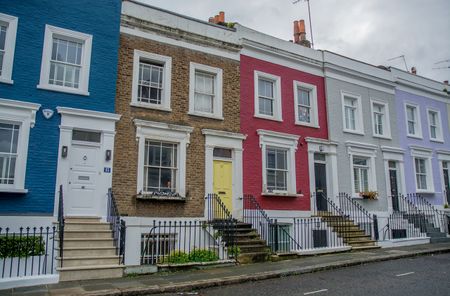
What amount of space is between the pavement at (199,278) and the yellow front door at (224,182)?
345 centimetres

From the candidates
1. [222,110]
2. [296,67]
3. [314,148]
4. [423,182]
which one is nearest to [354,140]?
[314,148]

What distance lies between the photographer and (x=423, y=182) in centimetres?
2172

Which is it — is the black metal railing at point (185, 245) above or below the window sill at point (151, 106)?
below

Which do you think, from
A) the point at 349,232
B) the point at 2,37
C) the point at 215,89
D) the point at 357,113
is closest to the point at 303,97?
the point at 357,113

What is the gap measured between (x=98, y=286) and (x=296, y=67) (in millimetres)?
13014

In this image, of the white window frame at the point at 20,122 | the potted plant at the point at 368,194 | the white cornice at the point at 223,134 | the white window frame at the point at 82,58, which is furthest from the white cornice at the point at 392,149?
the white window frame at the point at 20,122

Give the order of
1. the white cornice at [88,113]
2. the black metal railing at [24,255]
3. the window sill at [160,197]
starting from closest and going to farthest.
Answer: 1. the black metal railing at [24,255]
2. the white cornice at [88,113]
3. the window sill at [160,197]

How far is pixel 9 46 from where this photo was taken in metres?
11.7

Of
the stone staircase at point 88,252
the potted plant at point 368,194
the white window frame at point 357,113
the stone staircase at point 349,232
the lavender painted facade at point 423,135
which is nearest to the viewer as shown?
the stone staircase at point 88,252

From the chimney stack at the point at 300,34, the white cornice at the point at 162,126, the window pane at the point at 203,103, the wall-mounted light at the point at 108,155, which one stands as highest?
the chimney stack at the point at 300,34

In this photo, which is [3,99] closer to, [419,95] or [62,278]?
[62,278]

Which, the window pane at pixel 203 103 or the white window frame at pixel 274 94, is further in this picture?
the white window frame at pixel 274 94

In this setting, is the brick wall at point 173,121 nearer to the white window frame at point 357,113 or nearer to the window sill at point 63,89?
the window sill at point 63,89

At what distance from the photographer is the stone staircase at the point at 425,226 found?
60.2 feet
